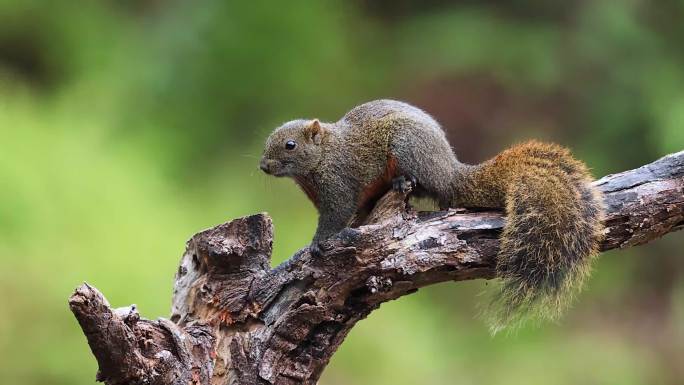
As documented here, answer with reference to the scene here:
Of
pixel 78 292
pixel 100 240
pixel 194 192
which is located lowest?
pixel 78 292

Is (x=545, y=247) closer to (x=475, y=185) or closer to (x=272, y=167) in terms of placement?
(x=475, y=185)

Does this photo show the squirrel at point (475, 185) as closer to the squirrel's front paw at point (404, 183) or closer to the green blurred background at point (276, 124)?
the squirrel's front paw at point (404, 183)

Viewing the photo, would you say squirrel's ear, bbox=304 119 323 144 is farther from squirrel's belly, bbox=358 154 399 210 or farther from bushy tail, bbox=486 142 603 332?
bushy tail, bbox=486 142 603 332


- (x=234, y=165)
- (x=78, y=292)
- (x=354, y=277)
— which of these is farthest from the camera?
(x=234, y=165)

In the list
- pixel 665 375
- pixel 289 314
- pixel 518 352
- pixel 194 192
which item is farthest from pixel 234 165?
pixel 289 314

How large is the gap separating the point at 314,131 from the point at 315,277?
1.90 feet

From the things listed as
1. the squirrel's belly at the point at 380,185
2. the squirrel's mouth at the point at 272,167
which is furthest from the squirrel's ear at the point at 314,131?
the squirrel's belly at the point at 380,185

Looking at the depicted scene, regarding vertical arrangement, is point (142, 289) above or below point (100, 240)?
below

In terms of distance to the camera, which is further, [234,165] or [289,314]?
[234,165]

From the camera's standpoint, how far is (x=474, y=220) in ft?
7.02

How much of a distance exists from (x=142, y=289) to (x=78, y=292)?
83.4 inches

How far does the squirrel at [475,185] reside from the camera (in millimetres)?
2072

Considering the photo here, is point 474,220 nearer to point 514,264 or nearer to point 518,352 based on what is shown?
point 514,264

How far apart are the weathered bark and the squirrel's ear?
0.37m
